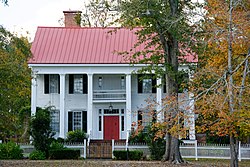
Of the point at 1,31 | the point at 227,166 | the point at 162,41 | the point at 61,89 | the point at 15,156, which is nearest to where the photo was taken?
the point at 1,31

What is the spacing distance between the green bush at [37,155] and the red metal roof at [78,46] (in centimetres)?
777

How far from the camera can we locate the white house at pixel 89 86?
33094 millimetres

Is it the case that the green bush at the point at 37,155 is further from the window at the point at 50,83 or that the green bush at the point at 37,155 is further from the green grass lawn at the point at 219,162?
the green grass lawn at the point at 219,162

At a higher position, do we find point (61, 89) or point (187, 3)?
point (187, 3)

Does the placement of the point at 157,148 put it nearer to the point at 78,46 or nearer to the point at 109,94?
the point at 109,94

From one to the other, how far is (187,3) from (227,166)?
8.17 metres

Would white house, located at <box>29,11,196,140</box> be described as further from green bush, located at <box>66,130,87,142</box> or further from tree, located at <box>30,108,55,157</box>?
tree, located at <box>30,108,55,157</box>

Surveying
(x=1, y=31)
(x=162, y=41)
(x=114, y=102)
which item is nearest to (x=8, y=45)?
(x=1, y=31)

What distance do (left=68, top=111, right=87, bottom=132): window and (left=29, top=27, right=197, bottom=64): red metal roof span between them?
401cm

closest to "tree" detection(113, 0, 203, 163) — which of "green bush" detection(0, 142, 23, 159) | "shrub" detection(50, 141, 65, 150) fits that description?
"shrub" detection(50, 141, 65, 150)

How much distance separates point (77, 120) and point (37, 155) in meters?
7.82

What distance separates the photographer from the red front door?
113 ft

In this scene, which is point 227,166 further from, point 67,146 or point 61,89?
point 61,89

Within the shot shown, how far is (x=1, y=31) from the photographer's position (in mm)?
19969
